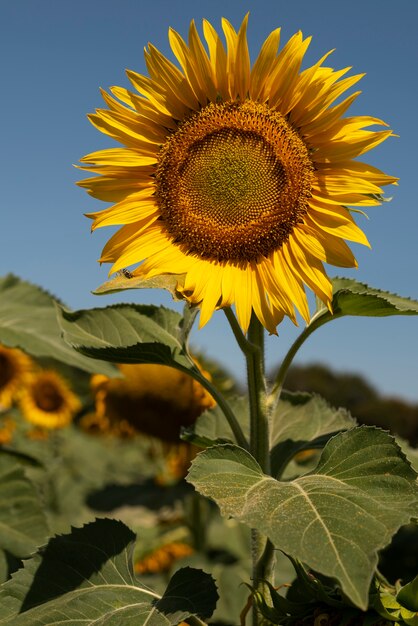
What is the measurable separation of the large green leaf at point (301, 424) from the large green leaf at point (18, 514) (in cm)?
71

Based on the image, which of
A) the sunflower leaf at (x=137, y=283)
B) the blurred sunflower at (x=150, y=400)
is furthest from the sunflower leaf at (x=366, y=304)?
the blurred sunflower at (x=150, y=400)

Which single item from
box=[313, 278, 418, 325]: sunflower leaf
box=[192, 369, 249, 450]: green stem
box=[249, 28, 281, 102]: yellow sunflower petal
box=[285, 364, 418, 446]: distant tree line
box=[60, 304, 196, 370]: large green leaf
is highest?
box=[249, 28, 281, 102]: yellow sunflower petal

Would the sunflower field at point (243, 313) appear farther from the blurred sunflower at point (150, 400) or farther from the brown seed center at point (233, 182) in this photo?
the blurred sunflower at point (150, 400)

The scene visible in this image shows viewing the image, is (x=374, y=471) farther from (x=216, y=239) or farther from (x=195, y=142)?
(x=195, y=142)

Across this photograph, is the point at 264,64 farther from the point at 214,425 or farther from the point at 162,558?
the point at 162,558

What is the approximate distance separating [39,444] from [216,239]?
469 centimetres

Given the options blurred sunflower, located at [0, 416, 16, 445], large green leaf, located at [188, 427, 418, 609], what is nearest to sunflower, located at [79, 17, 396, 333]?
large green leaf, located at [188, 427, 418, 609]

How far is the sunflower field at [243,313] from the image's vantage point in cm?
122

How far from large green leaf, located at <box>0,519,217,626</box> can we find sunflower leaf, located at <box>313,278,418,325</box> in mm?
558

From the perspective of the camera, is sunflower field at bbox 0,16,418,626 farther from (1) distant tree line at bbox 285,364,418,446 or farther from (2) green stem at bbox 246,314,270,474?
(1) distant tree line at bbox 285,364,418,446

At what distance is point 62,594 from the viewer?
1.47m

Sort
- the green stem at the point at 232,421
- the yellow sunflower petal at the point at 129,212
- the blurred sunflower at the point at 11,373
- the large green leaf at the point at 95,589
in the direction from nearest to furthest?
1. the large green leaf at the point at 95,589
2. the green stem at the point at 232,421
3. the yellow sunflower petal at the point at 129,212
4. the blurred sunflower at the point at 11,373

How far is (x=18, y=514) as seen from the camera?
221 cm

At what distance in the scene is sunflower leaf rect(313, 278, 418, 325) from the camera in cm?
149
